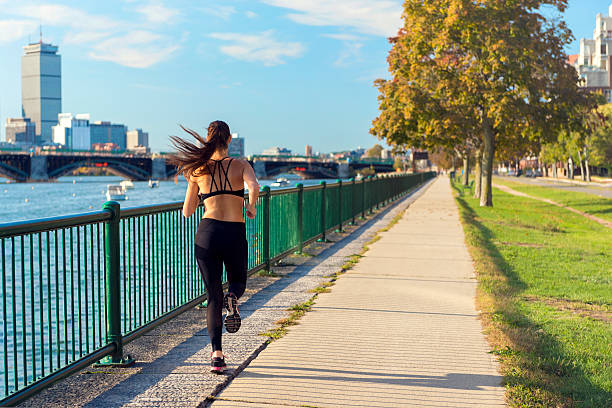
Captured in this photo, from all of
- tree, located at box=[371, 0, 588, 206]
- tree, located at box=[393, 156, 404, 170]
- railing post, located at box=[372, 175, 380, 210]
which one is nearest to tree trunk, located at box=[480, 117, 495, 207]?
tree, located at box=[371, 0, 588, 206]

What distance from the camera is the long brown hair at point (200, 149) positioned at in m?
4.72

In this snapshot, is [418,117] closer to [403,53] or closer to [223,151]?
[403,53]

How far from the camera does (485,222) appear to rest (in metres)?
21.3

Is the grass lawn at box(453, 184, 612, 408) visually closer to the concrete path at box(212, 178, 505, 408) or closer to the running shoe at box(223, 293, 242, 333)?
the concrete path at box(212, 178, 505, 408)

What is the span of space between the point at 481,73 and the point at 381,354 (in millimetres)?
23357

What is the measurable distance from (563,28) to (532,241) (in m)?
14.7

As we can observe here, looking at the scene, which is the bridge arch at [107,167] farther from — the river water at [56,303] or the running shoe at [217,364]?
the running shoe at [217,364]

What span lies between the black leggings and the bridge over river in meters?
109

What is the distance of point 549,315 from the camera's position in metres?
7.31

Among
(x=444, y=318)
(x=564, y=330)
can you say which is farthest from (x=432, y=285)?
(x=564, y=330)

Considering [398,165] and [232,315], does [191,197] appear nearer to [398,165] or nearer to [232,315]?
[232,315]

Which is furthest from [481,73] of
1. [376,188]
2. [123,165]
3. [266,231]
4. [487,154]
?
[123,165]

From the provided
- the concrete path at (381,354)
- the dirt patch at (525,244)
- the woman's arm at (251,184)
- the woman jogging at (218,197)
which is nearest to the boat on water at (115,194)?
the dirt patch at (525,244)

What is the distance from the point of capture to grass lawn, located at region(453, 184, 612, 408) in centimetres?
473
